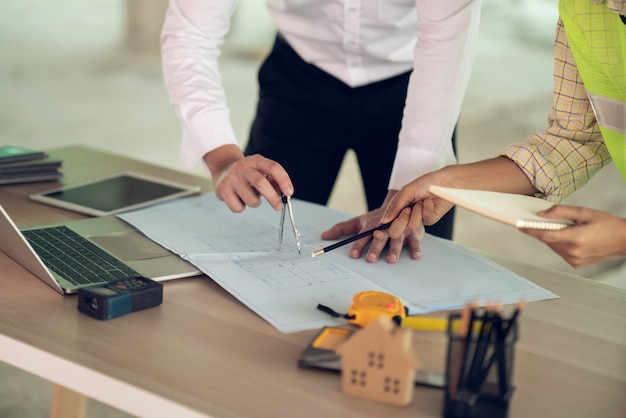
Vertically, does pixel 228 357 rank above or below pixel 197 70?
below

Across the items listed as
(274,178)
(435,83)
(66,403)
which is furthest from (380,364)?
(66,403)

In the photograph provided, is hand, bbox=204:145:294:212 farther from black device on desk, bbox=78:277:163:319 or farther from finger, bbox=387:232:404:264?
black device on desk, bbox=78:277:163:319

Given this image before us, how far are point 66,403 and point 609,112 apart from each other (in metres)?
1.18

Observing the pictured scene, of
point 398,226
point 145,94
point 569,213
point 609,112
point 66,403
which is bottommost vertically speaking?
point 66,403

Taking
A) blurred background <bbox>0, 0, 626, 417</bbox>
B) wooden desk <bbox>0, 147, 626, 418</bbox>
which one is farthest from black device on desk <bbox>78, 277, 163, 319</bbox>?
blurred background <bbox>0, 0, 626, 417</bbox>

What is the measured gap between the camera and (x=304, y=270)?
142 cm

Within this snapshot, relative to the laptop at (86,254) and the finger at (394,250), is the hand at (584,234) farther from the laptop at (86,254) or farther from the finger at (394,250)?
the laptop at (86,254)

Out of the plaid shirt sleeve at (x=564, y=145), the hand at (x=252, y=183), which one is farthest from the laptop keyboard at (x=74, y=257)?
the plaid shirt sleeve at (x=564, y=145)

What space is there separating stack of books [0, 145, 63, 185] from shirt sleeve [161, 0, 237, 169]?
0.32 m

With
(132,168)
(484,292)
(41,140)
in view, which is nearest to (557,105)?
(484,292)

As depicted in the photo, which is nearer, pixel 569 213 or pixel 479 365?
pixel 479 365

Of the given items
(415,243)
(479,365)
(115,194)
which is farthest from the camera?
(115,194)

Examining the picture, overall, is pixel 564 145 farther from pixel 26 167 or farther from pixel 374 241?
pixel 26 167

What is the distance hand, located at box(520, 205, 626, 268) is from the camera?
117cm
